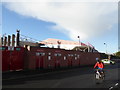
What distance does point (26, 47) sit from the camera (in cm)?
2278

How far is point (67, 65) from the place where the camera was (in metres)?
32.5

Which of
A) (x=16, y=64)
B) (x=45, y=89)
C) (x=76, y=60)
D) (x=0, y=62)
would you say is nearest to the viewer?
(x=45, y=89)

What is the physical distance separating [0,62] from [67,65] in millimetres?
15964

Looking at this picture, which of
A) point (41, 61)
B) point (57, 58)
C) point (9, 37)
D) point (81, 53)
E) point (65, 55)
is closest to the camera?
Result: point (41, 61)

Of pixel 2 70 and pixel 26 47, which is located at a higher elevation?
pixel 26 47

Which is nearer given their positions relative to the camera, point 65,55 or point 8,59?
point 8,59

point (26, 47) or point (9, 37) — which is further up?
point (9, 37)

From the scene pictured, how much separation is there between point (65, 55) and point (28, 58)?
10.4 m

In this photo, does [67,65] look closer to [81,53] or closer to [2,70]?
[81,53]

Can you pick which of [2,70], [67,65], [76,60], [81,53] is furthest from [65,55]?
[2,70]

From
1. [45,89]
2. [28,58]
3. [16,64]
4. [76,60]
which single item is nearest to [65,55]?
[76,60]

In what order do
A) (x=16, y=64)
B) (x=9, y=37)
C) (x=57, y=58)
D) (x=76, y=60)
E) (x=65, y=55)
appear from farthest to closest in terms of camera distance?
(x=9, y=37) → (x=76, y=60) → (x=65, y=55) → (x=57, y=58) → (x=16, y=64)

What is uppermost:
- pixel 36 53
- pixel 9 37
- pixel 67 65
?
pixel 9 37

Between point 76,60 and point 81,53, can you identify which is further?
point 81,53
